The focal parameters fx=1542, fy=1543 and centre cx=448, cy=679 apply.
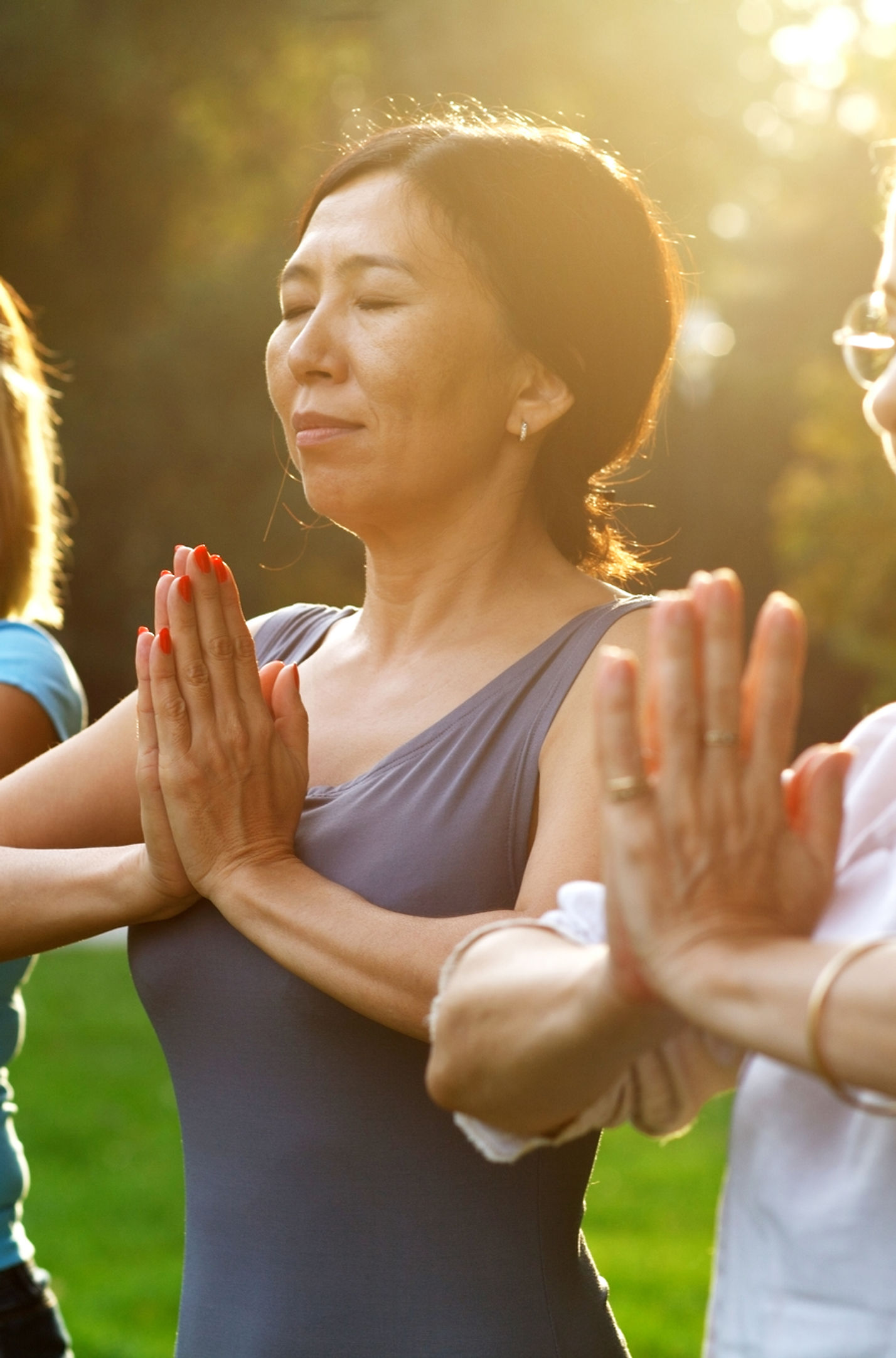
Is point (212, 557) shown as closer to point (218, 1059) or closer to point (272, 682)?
point (272, 682)

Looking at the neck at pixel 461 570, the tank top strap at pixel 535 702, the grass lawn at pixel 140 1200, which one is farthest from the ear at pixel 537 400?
the grass lawn at pixel 140 1200

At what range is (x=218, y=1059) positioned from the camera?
7.03ft

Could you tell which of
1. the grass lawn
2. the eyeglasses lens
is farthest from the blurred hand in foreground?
the grass lawn

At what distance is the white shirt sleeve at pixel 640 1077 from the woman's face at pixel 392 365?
99cm

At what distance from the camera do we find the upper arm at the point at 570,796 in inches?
74.5

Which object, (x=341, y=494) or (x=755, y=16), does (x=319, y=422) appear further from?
(x=755, y=16)

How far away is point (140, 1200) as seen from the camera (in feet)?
21.6

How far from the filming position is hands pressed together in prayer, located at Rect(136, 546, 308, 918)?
204 centimetres

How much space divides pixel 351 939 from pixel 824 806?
83 centimetres

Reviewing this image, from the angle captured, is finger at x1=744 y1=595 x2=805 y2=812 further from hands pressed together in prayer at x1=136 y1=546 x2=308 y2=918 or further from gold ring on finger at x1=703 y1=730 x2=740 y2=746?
hands pressed together in prayer at x1=136 y1=546 x2=308 y2=918

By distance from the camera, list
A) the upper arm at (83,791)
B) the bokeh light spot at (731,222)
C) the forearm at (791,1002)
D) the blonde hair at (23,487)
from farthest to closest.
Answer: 1. the bokeh light spot at (731,222)
2. the blonde hair at (23,487)
3. the upper arm at (83,791)
4. the forearm at (791,1002)

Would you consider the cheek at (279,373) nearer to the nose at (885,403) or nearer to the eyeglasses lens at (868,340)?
the eyeglasses lens at (868,340)

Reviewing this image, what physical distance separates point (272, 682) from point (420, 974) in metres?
0.50

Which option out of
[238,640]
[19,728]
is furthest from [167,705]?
[19,728]
